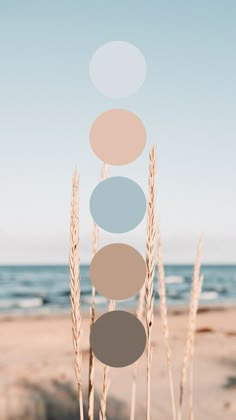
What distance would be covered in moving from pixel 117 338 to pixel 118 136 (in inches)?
18.8

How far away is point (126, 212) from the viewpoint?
1281 mm

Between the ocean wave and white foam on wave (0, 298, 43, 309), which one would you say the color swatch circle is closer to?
white foam on wave (0, 298, 43, 309)

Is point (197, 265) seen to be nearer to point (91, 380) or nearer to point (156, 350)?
point (91, 380)

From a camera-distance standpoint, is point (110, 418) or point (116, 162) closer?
point (116, 162)

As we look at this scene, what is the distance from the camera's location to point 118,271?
1.24 m

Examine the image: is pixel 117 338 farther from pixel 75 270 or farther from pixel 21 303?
pixel 21 303

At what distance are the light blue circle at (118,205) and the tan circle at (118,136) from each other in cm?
8

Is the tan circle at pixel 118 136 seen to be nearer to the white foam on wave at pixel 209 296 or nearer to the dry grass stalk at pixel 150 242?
the dry grass stalk at pixel 150 242

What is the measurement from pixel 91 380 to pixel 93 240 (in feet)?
0.96

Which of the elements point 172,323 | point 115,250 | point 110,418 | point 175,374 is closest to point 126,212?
point 115,250

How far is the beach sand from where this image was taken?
4309 millimetres

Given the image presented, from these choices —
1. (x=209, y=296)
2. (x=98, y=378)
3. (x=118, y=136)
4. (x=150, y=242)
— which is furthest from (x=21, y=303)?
(x=150, y=242)

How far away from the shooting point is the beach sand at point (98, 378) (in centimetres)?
431

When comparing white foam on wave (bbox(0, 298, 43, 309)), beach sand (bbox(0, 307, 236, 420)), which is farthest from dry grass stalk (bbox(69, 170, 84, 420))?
white foam on wave (bbox(0, 298, 43, 309))
